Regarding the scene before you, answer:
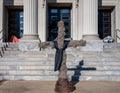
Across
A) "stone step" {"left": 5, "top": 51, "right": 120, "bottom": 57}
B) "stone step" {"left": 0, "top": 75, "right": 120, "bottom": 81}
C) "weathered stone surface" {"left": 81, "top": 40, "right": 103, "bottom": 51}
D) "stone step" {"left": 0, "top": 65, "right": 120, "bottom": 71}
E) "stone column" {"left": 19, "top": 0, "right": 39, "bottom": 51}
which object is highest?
"stone column" {"left": 19, "top": 0, "right": 39, "bottom": 51}

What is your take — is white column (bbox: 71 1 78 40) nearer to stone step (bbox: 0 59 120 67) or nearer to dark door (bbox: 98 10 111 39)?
dark door (bbox: 98 10 111 39)

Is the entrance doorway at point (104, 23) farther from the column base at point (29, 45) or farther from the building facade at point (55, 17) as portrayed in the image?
the column base at point (29, 45)

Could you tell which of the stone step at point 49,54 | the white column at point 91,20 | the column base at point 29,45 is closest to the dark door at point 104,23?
the white column at point 91,20

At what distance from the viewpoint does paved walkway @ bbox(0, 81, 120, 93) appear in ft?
30.3

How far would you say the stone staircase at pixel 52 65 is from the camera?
1150 centimetres

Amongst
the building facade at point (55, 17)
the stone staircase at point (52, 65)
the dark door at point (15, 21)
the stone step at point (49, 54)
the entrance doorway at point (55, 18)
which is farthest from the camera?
the dark door at point (15, 21)

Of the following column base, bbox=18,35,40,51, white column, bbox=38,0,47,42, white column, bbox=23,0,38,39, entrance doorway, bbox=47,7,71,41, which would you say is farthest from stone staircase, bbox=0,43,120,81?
entrance doorway, bbox=47,7,71,41

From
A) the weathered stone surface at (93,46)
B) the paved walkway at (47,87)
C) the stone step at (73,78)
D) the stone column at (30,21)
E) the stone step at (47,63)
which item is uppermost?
the stone column at (30,21)

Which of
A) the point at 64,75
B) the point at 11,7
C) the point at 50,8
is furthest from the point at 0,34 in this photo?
the point at 64,75

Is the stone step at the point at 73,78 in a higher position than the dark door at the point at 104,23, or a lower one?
lower

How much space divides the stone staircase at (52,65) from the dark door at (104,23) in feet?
18.2

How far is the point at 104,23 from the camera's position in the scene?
2077 centimetres

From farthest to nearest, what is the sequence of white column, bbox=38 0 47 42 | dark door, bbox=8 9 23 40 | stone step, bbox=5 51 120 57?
dark door, bbox=8 9 23 40
white column, bbox=38 0 47 42
stone step, bbox=5 51 120 57

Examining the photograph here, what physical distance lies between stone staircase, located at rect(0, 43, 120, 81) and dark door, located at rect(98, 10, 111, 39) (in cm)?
554
